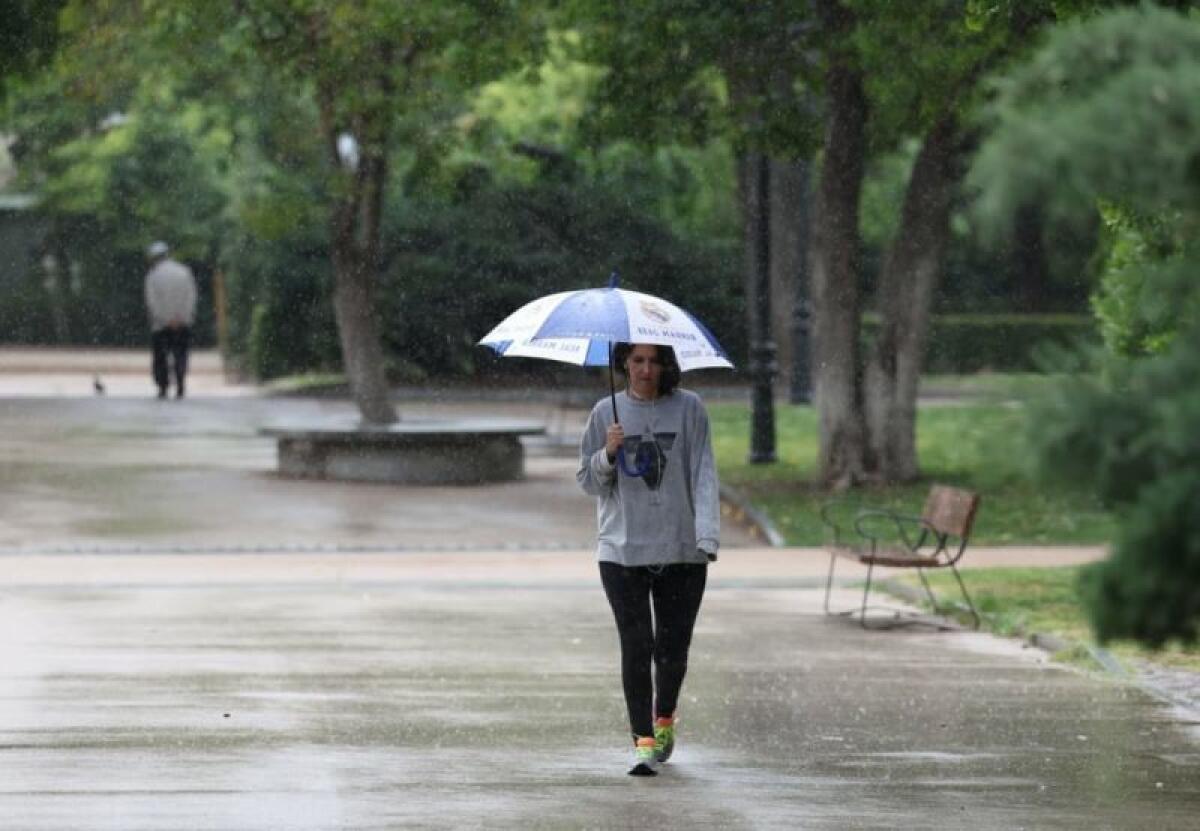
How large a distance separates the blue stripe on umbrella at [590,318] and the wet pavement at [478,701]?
1.69 metres

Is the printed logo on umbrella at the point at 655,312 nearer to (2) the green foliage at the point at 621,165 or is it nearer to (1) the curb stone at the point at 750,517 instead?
(1) the curb stone at the point at 750,517

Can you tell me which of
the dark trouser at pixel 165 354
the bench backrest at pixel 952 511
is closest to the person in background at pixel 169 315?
the dark trouser at pixel 165 354

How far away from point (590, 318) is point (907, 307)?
13566 millimetres

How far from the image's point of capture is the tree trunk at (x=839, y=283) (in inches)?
896

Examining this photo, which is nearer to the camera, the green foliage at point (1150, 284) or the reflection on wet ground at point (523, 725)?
the green foliage at point (1150, 284)

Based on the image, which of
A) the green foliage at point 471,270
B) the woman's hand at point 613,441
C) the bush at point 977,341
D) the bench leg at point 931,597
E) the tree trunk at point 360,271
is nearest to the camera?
the woman's hand at point 613,441

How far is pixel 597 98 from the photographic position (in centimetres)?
2305

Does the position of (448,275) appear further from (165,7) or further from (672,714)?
(672,714)

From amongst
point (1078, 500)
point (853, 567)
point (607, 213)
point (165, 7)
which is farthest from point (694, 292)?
point (1078, 500)

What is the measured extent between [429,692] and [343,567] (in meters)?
6.42

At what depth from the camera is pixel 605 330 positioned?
9.97 m

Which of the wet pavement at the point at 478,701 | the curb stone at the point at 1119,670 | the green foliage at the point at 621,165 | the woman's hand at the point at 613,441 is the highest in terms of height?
the green foliage at the point at 621,165

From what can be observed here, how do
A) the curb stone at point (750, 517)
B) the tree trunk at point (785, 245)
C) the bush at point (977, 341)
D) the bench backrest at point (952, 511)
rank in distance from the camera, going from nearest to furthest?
the bench backrest at point (952, 511), the curb stone at point (750, 517), the tree trunk at point (785, 245), the bush at point (977, 341)

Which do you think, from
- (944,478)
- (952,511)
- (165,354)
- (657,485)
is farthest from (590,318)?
(165,354)
